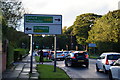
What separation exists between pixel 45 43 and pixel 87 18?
93.9ft

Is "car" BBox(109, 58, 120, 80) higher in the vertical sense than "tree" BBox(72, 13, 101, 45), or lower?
lower

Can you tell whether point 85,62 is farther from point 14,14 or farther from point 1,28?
point 14,14

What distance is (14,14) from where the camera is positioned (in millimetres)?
33281

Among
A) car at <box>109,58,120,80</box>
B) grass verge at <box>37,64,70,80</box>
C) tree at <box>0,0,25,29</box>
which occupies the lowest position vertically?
grass verge at <box>37,64,70,80</box>

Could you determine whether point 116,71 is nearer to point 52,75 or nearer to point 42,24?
point 52,75

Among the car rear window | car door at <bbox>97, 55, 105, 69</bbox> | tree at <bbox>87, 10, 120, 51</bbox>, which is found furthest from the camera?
tree at <bbox>87, 10, 120, 51</bbox>

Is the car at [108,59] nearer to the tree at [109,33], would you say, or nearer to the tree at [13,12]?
the tree at [13,12]

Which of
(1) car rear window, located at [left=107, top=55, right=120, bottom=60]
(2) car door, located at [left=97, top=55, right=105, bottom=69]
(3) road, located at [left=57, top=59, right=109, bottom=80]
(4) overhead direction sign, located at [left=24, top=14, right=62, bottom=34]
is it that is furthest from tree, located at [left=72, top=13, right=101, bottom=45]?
(4) overhead direction sign, located at [left=24, top=14, right=62, bottom=34]

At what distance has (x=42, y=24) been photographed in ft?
55.1

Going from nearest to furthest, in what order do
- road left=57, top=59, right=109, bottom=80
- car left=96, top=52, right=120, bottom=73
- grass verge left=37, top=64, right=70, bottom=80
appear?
grass verge left=37, top=64, right=70, bottom=80 → road left=57, top=59, right=109, bottom=80 → car left=96, top=52, right=120, bottom=73

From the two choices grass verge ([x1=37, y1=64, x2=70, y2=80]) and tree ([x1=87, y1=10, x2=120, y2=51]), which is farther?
tree ([x1=87, y1=10, x2=120, y2=51])

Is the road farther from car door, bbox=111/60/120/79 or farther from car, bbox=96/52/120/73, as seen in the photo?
car door, bbox=111/60/120/79

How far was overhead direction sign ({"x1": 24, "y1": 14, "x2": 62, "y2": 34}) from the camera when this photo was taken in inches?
651

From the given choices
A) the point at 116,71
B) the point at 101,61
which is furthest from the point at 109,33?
the point at 116,71
